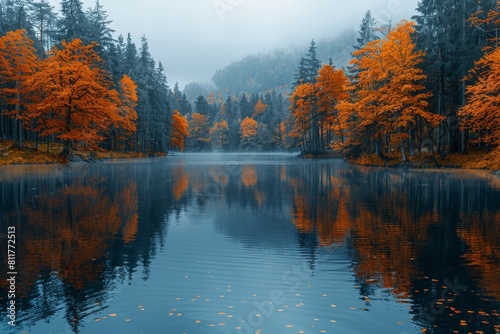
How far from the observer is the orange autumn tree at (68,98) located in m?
49.0

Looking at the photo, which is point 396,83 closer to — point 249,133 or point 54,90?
point 54,90

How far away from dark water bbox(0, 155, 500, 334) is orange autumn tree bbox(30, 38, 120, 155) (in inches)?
1196

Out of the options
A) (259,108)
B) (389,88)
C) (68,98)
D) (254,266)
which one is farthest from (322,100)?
(259,108)

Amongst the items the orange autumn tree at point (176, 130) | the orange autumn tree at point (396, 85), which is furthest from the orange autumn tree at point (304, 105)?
the orange autumn tree at point (176, 130)

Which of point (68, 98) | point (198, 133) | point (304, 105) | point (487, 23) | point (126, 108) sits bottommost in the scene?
point (68, 98)

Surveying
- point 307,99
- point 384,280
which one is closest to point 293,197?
point 384,280

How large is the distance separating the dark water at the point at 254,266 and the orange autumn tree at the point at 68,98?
30.4m

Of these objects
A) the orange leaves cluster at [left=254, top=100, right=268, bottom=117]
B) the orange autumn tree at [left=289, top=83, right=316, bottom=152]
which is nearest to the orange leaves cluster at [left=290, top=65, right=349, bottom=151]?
the orange autumn tree at [left=289, top=83, right=316, bottom=152]

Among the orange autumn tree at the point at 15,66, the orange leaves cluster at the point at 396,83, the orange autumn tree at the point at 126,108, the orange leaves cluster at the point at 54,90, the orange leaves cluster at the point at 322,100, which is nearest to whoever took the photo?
the orange leaves cluster at the point at 396,83

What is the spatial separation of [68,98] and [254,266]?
45.5 meters

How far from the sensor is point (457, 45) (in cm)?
4656

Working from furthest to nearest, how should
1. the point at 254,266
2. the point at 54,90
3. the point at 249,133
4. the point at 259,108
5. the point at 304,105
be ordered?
the point at 259,108 < the point at 249,133 < the point at 304,105 < the point at 54,90 < the point at 254,266

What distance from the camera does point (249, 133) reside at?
160 m

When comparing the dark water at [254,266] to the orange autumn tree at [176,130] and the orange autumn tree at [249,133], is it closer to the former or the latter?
the orange autumn tree at [176,130]
